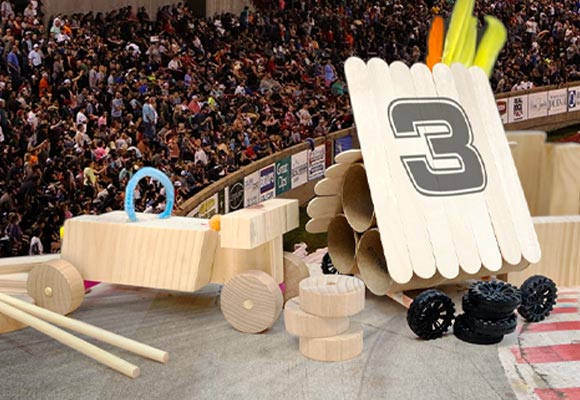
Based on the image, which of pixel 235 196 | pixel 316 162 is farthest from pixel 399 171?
pixel 316 162

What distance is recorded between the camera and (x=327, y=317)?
488 centimetres

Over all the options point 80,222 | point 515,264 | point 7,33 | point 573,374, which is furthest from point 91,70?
point 573,374

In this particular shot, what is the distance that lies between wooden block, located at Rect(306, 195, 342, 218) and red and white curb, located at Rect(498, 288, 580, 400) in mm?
1455

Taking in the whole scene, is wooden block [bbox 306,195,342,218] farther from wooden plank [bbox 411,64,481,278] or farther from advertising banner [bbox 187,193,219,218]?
advertising banner [bbox 187,193,219,218]

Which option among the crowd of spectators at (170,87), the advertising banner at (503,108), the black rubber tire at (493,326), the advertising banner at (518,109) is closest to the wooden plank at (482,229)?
the black rubber tire at (493,326)

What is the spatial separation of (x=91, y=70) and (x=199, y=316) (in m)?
8.51

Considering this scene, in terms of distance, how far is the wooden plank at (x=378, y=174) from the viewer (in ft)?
17.0

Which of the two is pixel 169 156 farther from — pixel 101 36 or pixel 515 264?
pixel 515 264

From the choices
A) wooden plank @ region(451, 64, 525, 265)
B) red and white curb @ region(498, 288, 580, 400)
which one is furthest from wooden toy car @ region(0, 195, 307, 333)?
red and white curb @ region(498, 288, 580, 400)

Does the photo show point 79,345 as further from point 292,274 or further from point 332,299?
point 292,274

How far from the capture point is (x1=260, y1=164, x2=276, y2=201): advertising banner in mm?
13141

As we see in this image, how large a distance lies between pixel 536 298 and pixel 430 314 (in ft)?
2.81

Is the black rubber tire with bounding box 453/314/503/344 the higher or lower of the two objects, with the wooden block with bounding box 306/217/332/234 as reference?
lower

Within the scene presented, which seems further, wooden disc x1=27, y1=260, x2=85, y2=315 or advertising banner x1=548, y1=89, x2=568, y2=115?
advertising banner x1=548, y1=89, x2=568, y2=115
